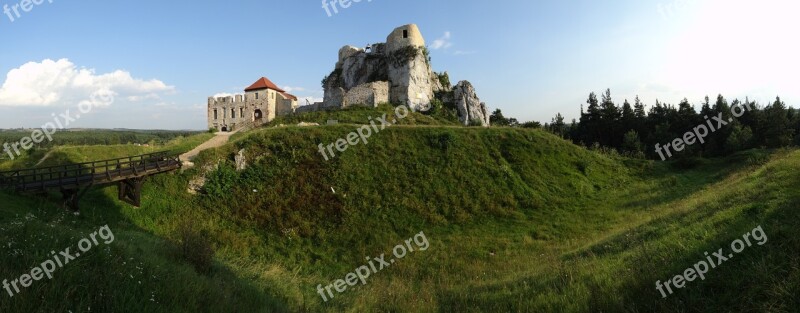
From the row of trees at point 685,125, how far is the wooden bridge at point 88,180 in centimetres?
4177

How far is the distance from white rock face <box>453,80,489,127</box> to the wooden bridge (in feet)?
119

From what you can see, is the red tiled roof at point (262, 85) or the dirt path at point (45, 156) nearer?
the dirt path at point (45, 156)

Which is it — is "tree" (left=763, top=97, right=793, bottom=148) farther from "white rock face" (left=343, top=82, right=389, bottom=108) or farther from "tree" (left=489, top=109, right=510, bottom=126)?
"white rock face" (left=343, top=82, right=389, bottom=108)

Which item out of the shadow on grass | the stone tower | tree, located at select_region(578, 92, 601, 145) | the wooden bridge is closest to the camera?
the shadow on grass

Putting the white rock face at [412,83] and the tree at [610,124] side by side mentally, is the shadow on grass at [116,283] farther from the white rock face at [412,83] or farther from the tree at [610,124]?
the tree at [610,124]

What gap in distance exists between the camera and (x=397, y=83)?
165 feet

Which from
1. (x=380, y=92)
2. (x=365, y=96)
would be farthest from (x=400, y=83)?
(x=365, y=96)

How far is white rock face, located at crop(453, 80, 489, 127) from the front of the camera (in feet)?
163

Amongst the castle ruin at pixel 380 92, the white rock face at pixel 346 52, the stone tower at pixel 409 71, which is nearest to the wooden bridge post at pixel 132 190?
the castle ruin at pixel 380 92

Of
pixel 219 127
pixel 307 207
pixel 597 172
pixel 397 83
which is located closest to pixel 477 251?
pixel 307 207

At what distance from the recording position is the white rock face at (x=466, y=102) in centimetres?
4979

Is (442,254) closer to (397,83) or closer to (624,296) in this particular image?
(624,296)

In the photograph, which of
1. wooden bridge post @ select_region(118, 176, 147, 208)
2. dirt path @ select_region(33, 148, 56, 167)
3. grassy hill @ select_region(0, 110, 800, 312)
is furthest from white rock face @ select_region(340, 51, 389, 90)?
wooden bridge post @ select_region(118, 176, 147, 208)

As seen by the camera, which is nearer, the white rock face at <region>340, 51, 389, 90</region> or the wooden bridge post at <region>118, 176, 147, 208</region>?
the wooden bridge post at <region>118, 176, 147, 208</region>
